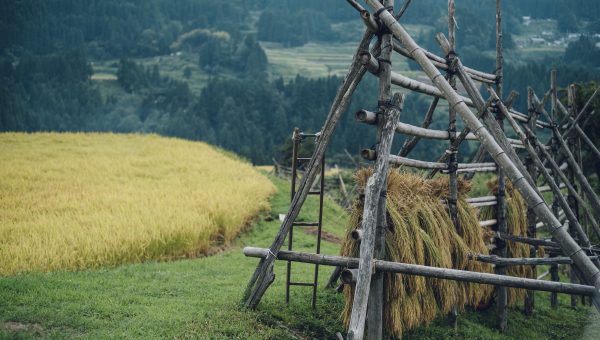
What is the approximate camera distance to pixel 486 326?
788cm

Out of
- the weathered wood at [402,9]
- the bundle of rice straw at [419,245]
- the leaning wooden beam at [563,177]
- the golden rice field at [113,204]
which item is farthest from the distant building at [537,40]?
the weathered wood at [402,9]

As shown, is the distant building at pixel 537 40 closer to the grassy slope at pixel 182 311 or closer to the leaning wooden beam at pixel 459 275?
the grassy slope at pixel 182 311

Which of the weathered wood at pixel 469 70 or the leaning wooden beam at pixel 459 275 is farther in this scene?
the weathered wood at pixel 469 70

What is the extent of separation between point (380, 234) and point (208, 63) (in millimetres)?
137683

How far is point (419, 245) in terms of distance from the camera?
6.09 m

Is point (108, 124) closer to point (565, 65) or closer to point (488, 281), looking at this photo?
point (565, 65)

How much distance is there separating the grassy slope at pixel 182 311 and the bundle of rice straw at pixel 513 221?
687 mm

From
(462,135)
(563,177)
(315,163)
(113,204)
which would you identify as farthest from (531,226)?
(113,204)

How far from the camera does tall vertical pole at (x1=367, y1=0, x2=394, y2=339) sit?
5477 mm

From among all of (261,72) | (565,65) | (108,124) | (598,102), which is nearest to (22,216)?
(598,102)

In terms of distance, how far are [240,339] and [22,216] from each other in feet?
25.1

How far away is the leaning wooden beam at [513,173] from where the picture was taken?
461cm

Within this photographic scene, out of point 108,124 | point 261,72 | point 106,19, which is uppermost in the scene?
point 106,19

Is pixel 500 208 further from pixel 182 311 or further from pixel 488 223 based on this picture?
pixel 182 311
